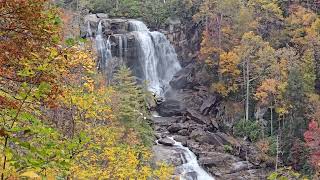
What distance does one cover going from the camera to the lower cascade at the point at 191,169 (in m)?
26.3

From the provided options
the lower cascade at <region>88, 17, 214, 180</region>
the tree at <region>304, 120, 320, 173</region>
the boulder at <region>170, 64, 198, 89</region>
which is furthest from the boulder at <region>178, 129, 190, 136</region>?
the tree at <region>304, 120, 320, 173</region>

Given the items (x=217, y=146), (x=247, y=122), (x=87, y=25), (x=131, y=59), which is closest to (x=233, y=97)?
(x=247, y=122)

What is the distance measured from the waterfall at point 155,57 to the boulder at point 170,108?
216 centimetres

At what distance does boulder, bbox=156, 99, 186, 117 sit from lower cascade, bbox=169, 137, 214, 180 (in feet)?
25.0

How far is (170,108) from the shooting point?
37219 mm

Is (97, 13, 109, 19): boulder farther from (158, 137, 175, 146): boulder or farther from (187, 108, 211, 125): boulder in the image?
(158, 137, 175, 146): boulder

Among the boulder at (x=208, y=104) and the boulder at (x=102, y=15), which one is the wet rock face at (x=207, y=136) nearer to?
the boulder at (x=208, y=104)

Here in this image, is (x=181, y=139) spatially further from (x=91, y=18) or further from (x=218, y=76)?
(x=91, y=18)

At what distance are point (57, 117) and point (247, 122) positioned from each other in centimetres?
2116

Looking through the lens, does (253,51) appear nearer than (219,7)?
Yes

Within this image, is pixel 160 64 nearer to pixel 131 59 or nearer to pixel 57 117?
pixel 131 59

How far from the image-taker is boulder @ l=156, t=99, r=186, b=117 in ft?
121

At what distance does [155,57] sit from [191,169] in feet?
52.9

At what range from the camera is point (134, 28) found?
4144 centimetres
